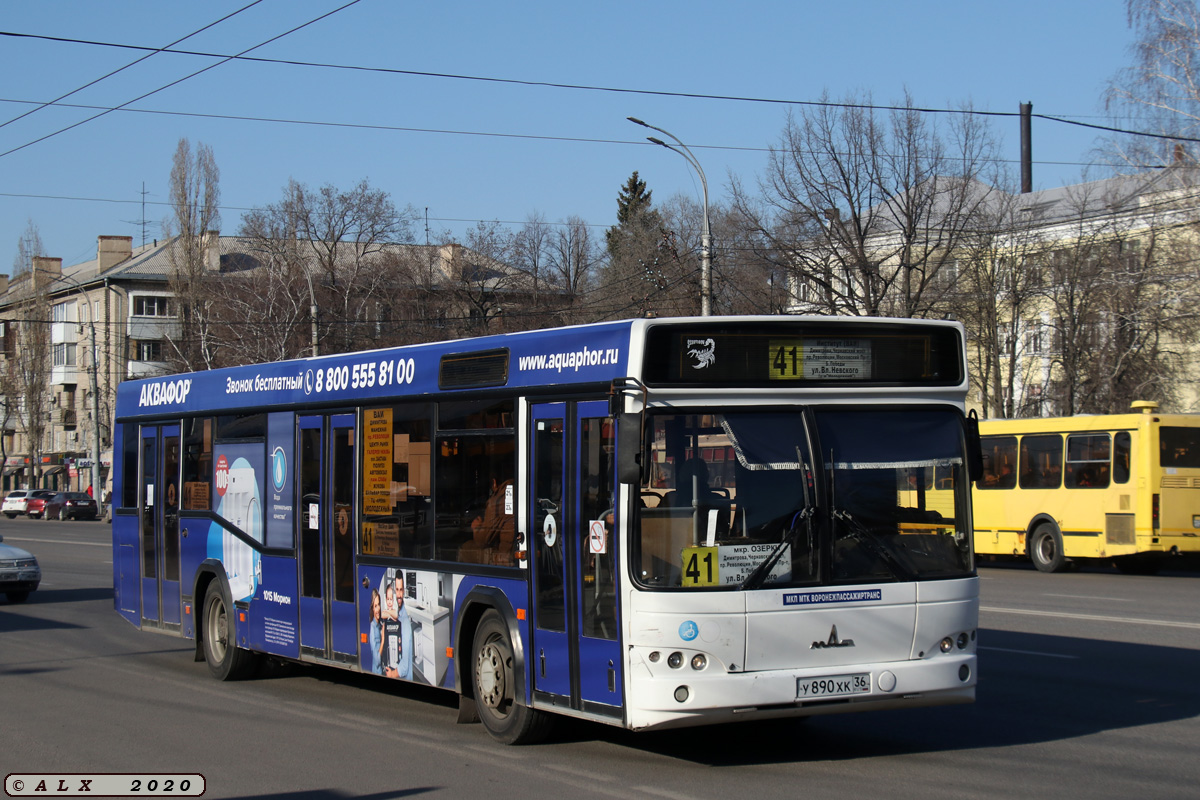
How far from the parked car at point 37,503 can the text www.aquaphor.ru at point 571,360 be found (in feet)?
200

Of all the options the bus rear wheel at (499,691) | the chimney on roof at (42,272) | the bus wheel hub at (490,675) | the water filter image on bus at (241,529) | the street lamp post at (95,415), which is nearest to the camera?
the bus rear wheel at (499,691)

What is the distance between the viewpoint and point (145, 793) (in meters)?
7.14

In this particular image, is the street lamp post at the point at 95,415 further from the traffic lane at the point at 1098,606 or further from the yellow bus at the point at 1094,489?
the traffic lane at the point at 1098,606

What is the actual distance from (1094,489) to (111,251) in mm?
72900

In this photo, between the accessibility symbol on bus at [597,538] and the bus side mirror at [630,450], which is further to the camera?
the accessibility symbol on bus at [597,538]

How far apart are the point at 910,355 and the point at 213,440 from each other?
23.4 ft

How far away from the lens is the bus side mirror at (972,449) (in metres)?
7.86

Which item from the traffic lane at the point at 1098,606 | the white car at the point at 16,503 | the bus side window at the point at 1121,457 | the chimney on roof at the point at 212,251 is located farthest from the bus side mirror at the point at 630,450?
the white car at the point at 16,503

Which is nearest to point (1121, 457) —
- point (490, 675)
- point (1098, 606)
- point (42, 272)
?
point (1098, 606)

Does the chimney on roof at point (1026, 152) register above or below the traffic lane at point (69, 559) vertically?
above

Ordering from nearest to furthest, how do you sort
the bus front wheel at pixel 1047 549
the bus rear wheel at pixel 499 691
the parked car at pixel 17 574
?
1. the bus rear wheel at pixel 499 691
2. the parked car at pixel 17 574
3. the bus front wheel at pixel 1047 549

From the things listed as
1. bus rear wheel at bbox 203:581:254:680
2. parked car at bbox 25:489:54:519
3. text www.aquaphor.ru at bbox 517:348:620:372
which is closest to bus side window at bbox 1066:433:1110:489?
bus rear wheel at bbox 203:581:254:680

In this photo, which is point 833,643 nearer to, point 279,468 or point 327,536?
point 327,536

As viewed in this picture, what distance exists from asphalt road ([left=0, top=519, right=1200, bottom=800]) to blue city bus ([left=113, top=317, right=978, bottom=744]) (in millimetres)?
413
